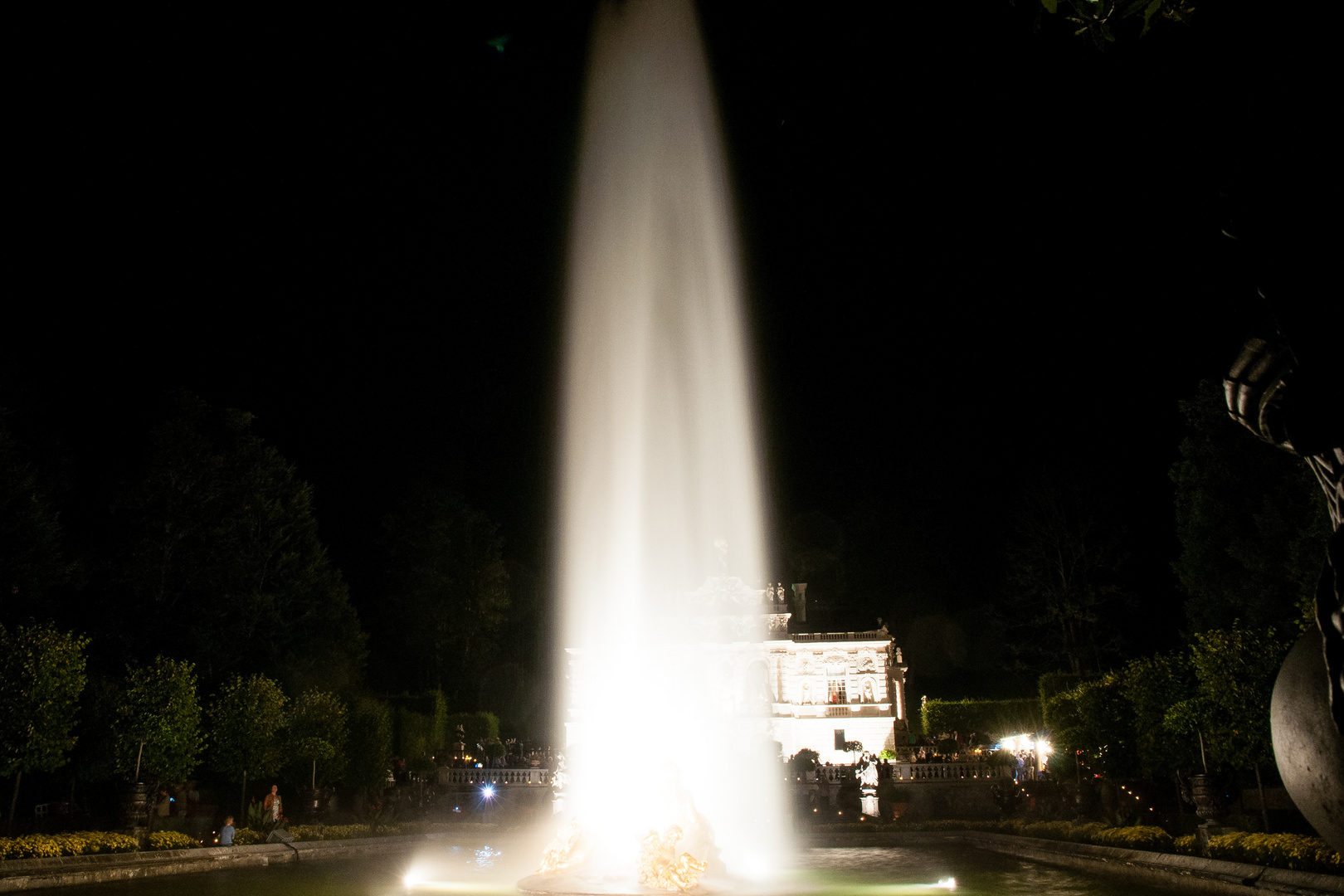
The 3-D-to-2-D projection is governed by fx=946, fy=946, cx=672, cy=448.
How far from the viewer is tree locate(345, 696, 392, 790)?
32.0 m

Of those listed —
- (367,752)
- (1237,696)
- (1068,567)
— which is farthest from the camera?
(1068,567)

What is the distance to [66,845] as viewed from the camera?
57.7 ft

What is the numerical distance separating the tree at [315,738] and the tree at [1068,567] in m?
35.0

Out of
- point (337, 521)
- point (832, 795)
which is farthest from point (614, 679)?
point (832, 795)

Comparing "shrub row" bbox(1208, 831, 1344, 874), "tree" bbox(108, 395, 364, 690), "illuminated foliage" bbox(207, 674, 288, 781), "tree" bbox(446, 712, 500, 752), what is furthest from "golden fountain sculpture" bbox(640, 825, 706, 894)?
"tree" bbox(446, 712, 500, 752)

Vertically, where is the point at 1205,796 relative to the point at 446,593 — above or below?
below

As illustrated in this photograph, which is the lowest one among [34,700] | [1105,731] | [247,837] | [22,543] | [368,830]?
[368,830]

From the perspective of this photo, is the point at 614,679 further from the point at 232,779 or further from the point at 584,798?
the point at 232,779

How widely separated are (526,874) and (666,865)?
18.5 ft

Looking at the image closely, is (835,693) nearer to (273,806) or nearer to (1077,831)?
(1077,831)

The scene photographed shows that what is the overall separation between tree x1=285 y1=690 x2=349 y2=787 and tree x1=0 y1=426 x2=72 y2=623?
878 cm

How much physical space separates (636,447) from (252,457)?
17479mm

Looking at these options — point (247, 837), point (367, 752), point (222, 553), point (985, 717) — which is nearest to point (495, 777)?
point (367, 752)

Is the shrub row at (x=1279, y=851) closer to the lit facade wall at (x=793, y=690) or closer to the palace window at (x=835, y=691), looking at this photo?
the lit facade wall at (x=793, y=690)
